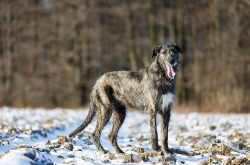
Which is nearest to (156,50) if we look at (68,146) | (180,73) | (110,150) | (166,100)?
(166,100)

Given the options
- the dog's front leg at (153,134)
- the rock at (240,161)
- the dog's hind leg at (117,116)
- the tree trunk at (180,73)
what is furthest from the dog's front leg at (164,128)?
the tree trunk at (180,73)

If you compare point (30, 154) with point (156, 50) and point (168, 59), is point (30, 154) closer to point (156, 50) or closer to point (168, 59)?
point (168, 59)

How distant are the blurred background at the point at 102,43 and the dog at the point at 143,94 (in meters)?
13.0

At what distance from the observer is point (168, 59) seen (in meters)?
5.76

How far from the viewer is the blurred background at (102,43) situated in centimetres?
2136

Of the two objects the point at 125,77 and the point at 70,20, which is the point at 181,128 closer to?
the point at 125,77

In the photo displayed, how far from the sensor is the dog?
228 inches

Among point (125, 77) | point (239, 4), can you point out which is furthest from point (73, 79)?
point (125, 77)

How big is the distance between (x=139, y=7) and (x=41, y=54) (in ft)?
33.9

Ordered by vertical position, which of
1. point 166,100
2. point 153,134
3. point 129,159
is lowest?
point 129,159

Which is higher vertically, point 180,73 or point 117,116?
point 180,73

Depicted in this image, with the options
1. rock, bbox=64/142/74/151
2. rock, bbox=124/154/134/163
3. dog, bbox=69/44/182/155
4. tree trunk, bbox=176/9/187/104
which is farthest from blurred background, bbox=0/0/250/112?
rock, bbox=124/154/134/163

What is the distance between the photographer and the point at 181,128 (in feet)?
33.4

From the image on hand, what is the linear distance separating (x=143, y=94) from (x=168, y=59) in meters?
0.84
